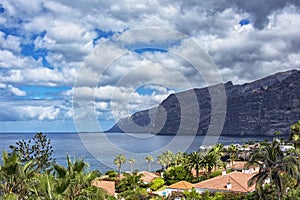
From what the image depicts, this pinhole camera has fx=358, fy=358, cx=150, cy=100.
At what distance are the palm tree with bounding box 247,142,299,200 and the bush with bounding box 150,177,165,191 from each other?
23.1 meters

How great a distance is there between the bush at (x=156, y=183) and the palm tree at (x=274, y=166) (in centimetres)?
2311

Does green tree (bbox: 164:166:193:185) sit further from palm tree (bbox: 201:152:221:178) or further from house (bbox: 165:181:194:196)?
house (bbox: 165:181:194:196)

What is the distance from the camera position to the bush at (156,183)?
4721cm

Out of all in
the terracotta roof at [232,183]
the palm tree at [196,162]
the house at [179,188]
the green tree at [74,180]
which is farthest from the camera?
the palm tree at [196,162]

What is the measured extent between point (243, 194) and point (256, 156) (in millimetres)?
10083

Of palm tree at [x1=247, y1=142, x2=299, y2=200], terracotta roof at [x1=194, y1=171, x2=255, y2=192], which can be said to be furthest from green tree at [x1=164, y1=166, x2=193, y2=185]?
palm tree at [x1=247, y1=142, x2=299, y2=200]

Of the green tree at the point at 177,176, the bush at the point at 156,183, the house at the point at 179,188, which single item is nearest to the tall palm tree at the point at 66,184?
the house at the point at 179,188

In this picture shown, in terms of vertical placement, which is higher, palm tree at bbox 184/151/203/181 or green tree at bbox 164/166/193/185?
palm tree at bbox 184/151/203/181

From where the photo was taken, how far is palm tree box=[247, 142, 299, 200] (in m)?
24.0

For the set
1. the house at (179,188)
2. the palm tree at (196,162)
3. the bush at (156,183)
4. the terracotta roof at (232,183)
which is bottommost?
the bush at (156,183)

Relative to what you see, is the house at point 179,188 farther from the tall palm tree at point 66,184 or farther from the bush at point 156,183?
the tall palm tree at point 66,184

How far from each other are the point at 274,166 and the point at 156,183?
993 inches

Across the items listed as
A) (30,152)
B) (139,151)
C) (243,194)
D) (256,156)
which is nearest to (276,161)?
(256,156)

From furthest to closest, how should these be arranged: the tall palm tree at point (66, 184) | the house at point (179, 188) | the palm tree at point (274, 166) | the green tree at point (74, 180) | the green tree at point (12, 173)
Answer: the house at point (179, 188)
the palm tree at point (274, 166)
the green tree at point (12, 173)
the green tree at point (74, 180)
the tall palm tree at point (66, 184)
